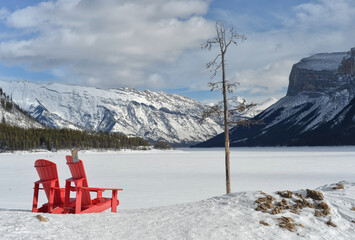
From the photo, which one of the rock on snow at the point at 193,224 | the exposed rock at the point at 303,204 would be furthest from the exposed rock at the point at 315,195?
the exposed rock at the point at 303,204

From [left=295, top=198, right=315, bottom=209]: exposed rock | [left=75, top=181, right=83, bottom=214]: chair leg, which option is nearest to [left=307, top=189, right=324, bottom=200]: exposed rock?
[left=295, top=198, right=315, bottom=209]: exposed rock

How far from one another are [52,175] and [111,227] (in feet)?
10.2

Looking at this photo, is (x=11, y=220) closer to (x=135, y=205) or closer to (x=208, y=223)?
(x=208, y=223)

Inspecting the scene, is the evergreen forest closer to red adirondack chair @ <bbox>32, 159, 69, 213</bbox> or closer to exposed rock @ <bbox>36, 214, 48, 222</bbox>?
red adirondack chair @ <bbox>32, 159, 69, 213</bbox>

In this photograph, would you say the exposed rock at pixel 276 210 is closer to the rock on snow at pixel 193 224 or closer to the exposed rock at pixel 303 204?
the rock on snow at pixel 193 224

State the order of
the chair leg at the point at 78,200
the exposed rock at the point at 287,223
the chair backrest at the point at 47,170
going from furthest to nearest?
the chair backrest at the point at 47,170 → the chair leg at the point at 78,200 → the exposed rock at the point at 287,223

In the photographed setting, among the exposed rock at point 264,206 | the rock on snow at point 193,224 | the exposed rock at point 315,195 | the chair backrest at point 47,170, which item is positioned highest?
the chair backrest at point 47,170

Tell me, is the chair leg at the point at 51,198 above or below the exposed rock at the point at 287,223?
above

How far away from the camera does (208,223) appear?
8.22 metres

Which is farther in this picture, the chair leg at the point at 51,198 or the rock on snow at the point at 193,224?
the chair leg at the point at 51,198

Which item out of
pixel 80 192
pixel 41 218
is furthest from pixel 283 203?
pixel 41 218

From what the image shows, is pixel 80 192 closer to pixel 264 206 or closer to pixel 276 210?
pixel 264 206

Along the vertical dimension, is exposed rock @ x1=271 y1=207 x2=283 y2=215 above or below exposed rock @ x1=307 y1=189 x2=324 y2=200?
below

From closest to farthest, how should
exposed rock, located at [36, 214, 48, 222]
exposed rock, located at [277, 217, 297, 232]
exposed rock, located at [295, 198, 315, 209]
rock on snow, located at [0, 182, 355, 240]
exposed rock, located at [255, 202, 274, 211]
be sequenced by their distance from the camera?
Answer: rock on snow, located at [0, 182, 355, 240] < exposed rock, located at [277, 217, 297, 232] < exposed rock, located at [36, 214, 48, 222] < exposed rock, located at [255, 202, 274, 211] < exposed rock, located at [295, 198, 315, 209]
